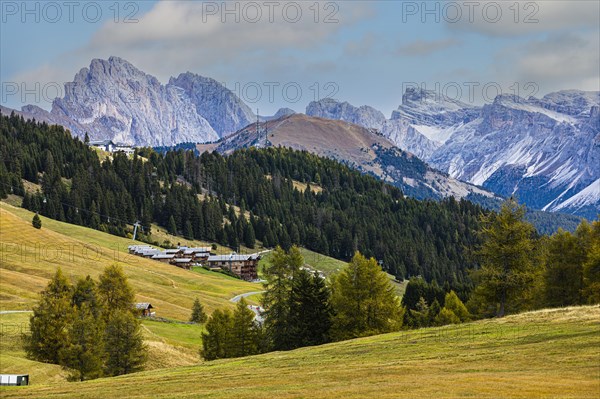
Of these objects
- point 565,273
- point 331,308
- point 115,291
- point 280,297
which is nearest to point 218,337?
point 280,297

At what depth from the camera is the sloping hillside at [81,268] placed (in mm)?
117062

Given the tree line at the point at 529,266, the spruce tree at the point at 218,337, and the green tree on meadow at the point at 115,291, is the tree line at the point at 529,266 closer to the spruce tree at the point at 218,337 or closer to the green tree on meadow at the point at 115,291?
the spruce tree at the point at 218,337

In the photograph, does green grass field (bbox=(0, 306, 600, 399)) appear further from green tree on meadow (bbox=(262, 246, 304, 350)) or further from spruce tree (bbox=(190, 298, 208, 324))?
spruce tree (bbox=(190, 298, 208, 324))

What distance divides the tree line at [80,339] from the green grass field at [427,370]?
59.8 ft

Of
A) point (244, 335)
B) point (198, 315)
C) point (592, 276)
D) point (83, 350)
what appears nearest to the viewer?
point (83, 350)

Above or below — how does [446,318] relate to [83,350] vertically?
above

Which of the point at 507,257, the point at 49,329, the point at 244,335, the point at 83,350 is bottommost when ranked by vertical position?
the point at 83,350

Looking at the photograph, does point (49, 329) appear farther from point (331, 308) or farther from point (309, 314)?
point (331, 308)

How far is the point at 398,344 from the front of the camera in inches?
2003

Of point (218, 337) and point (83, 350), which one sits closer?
point (83, 350)

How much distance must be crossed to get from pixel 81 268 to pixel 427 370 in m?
111

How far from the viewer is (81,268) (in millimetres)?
135750

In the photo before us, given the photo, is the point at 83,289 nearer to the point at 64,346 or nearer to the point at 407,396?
the point at 64,346

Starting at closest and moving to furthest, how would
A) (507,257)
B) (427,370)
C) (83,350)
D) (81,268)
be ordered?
(427,370) < (83,350) < (507,257) < (81,268)
